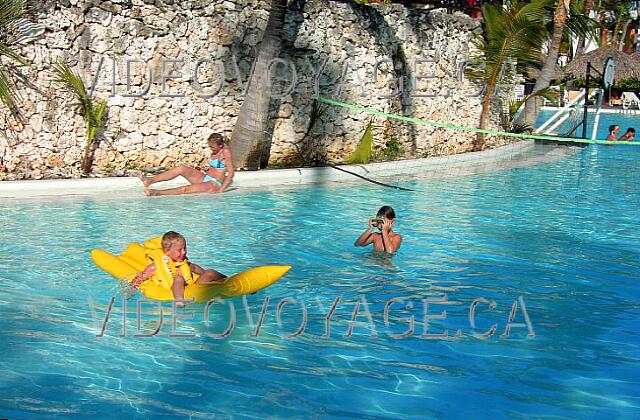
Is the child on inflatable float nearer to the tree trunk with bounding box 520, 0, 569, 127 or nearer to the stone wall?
the stone wall

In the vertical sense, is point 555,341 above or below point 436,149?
below

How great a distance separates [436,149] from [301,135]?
4.02 m

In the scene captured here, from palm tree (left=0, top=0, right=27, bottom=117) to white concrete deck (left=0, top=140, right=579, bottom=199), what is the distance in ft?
4.60

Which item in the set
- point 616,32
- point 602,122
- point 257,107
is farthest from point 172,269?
point 616,32

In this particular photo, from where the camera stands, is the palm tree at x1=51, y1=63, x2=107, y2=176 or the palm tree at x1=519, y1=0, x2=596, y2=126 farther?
the palm tree at x1=519, y1=0, x2=596, y2=126

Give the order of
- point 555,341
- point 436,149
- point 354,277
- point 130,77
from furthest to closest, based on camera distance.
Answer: point 436,149
point 130,77
point 354,277
point 555,341

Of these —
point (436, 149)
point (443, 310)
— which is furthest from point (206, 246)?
point (436, 149)

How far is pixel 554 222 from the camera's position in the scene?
12055 millimetres

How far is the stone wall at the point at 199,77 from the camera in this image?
536 inches

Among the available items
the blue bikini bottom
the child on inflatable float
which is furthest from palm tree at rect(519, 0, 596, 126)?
the child on inflatable float

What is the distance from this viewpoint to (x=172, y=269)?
299 inches

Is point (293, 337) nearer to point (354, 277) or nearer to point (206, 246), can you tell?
point (354, 277)

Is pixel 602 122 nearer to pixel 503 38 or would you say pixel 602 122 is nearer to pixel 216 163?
pixel 503 38

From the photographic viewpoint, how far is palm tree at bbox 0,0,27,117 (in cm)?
1302
